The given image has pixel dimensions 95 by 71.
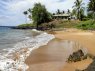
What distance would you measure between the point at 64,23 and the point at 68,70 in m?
84.4

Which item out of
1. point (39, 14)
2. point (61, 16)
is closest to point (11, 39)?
point (39, 14)

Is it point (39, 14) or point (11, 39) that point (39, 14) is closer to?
point (39, 14)

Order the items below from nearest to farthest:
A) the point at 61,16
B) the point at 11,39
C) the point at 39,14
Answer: the point at 11,39
the point at 39,14
the point at 61,16

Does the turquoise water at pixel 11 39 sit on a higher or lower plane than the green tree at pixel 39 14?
lower

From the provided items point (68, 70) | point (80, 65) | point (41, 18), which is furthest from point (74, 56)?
point (41, 18)

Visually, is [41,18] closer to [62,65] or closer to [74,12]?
[74,12]

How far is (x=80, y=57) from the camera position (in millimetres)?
15711

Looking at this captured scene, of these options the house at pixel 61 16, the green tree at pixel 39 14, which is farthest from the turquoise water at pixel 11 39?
the house at pixel 61 16

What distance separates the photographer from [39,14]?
101438 mm

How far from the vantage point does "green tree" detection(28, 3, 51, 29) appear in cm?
10096

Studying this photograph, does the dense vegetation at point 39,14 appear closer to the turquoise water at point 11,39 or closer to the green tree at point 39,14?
the green tree at point 39,14

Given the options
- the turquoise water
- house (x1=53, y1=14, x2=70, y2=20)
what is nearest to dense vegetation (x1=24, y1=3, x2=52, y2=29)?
house (x1=53, y1=14, x2=70, y2=20)

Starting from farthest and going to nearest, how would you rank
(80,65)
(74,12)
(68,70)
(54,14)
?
1. (54,14)
2. (74,12)
3. (80,65)
4. (68,70)

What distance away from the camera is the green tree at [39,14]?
101 metres
